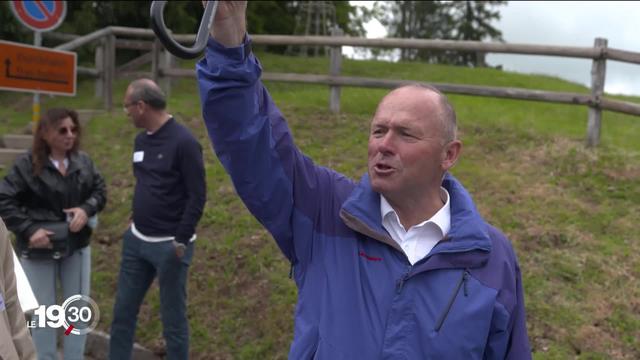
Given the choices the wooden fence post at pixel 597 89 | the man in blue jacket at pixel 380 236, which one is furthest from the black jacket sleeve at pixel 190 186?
the wooden fence post at pixel 597 89

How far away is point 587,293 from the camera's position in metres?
4.99

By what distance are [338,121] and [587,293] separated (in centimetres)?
455

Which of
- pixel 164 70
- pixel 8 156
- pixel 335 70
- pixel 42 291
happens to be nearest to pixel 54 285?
pixel 42 291

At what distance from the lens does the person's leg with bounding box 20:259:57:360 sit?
4.27 m

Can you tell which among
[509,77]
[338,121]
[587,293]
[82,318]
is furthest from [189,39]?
[509,77]

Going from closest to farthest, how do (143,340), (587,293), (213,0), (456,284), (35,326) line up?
1. (213,0)
2. (456,284)
3. (35,326)
4. (587,293)
5. (143,340)

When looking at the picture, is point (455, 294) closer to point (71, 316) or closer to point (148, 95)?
point (148, 95)

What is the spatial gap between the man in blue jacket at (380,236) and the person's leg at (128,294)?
8.92ft

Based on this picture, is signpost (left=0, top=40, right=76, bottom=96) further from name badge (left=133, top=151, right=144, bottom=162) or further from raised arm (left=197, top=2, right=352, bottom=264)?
raised arm (left=197, top=2, right=352, bottom=264)

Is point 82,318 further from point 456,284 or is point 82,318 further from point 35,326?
point 456,284

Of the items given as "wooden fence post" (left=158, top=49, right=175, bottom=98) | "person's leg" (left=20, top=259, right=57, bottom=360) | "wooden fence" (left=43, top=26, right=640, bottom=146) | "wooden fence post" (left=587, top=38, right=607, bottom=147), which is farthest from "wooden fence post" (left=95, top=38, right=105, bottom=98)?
"wooden fence post" (left=587, top=38, right=607, bottom=147)

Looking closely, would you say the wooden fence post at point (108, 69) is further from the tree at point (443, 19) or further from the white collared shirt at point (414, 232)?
the tree at point (443, 19)

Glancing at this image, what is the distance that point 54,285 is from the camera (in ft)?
14.3

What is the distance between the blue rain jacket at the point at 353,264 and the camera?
5.87 feet
